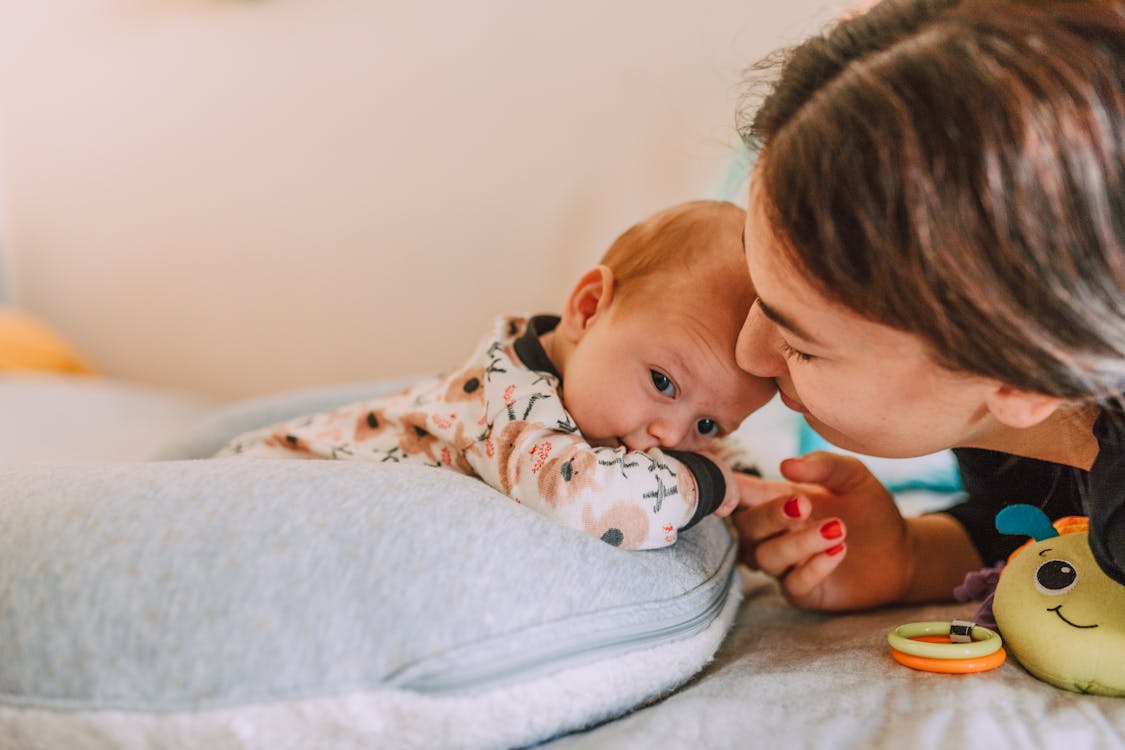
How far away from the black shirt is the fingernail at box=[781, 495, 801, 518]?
182mm

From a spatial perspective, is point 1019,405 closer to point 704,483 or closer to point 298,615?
point 704,483

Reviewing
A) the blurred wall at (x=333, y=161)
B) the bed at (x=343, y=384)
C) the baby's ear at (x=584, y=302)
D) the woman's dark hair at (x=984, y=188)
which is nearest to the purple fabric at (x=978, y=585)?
the bed at (x=343, y=384)

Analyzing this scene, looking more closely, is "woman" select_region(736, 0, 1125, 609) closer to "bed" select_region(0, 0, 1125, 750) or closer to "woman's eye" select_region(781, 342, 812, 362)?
"woman's eye" select_region(781, 342, 812, 362)

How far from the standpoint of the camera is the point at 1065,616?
0.76m

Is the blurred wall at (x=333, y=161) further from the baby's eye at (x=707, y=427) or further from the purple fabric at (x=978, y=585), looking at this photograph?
the purple fabric at (x=978, y=585)

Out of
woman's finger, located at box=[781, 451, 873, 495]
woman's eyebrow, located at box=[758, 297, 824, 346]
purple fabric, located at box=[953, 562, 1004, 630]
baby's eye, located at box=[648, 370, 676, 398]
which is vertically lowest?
purple fabric, located at box=[953, 562, 1004, 630]

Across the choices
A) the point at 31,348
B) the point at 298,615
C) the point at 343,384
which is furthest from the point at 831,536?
the point at 31,348

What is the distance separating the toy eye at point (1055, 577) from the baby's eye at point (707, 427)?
31 cm

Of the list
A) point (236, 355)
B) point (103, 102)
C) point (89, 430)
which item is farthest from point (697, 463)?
point (103, 102)

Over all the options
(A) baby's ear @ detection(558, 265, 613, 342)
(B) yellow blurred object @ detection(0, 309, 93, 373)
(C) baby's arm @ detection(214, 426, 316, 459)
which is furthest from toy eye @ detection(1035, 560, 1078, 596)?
(B) yellow blurred object @ detection(0, 309, 93, 373)

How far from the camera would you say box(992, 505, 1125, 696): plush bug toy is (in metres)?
0.73

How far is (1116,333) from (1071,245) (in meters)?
0.07

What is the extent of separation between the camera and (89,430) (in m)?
1.80

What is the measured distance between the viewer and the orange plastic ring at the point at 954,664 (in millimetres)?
751
